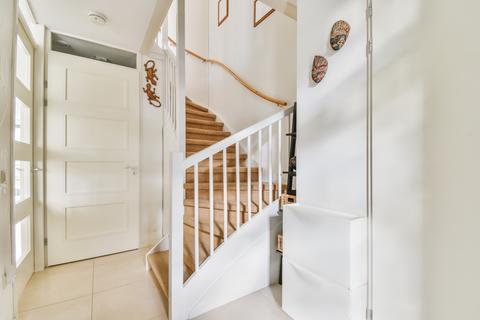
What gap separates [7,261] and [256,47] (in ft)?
9.76

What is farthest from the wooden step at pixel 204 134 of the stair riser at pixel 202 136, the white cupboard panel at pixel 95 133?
the white cupboard panel at pixel 95 133

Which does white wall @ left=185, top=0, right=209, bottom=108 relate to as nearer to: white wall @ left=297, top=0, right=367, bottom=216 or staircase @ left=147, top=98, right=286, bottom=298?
staircase @ left=147, top=98, right=286, bottom=298

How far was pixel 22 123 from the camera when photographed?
1.95 metres

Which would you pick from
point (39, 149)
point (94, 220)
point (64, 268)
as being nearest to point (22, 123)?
point (39, 149)

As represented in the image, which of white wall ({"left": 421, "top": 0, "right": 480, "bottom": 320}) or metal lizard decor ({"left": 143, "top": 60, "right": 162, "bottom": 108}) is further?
metal lizard decor ({"left": 143, "top": 60, "right": 162, "bottom": 108})

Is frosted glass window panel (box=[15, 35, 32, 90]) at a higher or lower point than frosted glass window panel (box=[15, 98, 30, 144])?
higher

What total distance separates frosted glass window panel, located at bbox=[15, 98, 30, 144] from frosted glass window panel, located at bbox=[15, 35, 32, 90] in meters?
→ 0.21

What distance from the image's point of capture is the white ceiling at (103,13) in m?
1.83

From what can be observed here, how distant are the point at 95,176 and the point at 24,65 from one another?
119 centimetres

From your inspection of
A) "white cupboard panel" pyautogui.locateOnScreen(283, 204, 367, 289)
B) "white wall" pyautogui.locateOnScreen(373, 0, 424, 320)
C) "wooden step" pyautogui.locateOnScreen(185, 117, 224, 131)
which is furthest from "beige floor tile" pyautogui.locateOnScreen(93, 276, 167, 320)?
"wooden step" pyautogui.locateOnScreen(185, 117, 224, 131)

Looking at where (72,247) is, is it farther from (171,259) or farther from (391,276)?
(391,276)

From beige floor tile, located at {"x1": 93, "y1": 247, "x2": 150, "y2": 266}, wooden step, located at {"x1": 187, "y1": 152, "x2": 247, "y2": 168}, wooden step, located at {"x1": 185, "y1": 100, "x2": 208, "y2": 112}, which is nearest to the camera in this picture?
beige floor tile, located at {"x1": 93, "y1": 247, "x2": 150, "y2": 266}

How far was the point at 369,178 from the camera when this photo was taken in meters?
1.16

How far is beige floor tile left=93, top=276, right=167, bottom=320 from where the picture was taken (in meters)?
1.48
